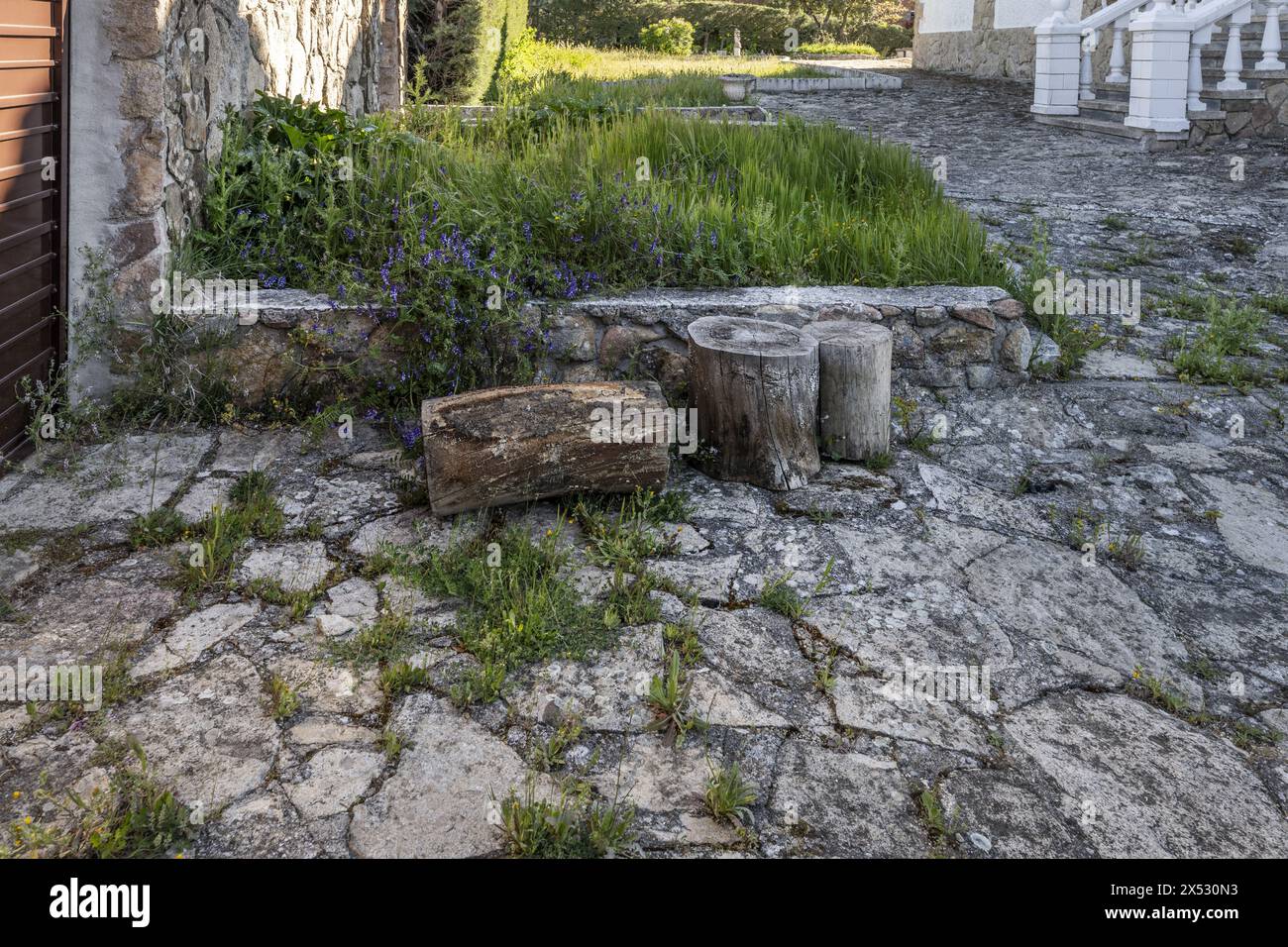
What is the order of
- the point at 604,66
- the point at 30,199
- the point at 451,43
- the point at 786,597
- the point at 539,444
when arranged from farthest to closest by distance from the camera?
the point at 604,66, the point at 451,43, the point at 30,199, the point at 539,444, the point at 786,597

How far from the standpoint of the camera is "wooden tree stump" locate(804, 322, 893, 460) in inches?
159

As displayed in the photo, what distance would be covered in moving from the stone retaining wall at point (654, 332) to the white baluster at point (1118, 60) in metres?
8.36

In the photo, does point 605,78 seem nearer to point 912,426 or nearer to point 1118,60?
point 1118,60

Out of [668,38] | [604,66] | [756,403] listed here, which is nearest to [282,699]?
[756,403]

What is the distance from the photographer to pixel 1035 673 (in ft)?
9.46

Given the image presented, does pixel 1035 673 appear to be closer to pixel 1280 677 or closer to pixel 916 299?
pixel 1280 677

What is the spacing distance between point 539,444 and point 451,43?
6.83 meters

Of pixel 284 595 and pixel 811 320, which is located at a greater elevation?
pixel 811 320

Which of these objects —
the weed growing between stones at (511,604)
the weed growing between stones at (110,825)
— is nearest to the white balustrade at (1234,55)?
the weed growing between stones at (511,604)

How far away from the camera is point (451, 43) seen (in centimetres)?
911

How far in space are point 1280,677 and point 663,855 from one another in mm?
1912

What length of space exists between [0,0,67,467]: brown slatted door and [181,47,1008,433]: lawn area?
1.90 feet

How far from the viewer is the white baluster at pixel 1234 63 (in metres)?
9.81

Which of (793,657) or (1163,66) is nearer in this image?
(793,657)
